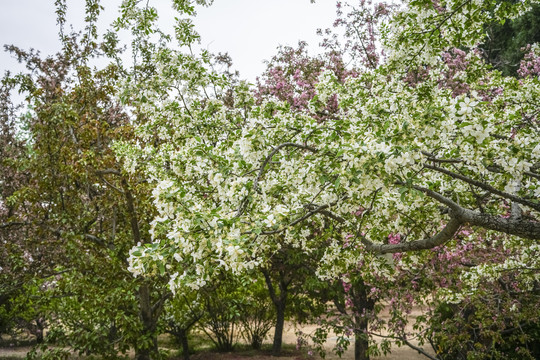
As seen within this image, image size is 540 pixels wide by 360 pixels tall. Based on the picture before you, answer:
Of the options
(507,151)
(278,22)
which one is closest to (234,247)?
(507,151)

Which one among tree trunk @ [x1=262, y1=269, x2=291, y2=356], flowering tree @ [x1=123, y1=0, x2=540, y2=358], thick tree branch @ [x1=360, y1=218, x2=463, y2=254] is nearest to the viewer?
flowering tree @ [x1=123, y1=0, x2=540, y2=358]

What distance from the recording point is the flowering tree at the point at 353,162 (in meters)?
3.00

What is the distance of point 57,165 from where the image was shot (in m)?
7.17

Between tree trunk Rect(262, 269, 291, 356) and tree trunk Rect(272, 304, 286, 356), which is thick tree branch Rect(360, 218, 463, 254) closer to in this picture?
tree trunk Rect(262, 269, 291, 356)

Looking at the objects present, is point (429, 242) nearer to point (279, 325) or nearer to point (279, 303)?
point (279, 303)

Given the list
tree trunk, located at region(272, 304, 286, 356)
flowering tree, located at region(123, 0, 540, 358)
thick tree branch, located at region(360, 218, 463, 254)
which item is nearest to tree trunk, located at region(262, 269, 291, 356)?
tree trunk, located at region(272, 304, 286, 356)

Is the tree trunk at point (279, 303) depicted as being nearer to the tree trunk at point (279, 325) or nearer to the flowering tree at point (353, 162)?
the tree trunk at point (279, 325)

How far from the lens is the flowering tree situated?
300cm

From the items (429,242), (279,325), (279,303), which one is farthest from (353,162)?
(279,325)

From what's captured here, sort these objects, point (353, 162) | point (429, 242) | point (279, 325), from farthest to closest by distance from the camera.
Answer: point (279, 325) → point (429, 242) → point (353, 162)

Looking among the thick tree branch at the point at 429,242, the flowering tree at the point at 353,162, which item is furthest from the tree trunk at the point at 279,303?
the thick tree branch at the point at 429,242

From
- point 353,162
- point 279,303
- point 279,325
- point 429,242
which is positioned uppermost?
point 353,162

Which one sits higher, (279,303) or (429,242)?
(429,242)

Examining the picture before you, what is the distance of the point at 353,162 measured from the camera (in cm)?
295
